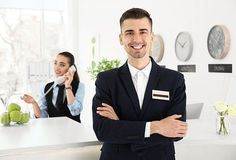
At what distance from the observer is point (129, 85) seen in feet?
5.75

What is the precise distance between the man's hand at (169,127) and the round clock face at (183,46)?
2.65m

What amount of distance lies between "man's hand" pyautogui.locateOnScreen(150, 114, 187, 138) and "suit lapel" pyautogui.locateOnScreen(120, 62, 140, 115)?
12cm

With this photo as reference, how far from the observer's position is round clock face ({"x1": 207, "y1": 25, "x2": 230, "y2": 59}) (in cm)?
367

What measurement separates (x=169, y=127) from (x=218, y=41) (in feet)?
7.71

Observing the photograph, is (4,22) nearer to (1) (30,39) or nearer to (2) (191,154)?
(1) (30,39)

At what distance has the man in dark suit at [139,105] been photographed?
1.70m

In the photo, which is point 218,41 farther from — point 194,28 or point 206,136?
point 206,136

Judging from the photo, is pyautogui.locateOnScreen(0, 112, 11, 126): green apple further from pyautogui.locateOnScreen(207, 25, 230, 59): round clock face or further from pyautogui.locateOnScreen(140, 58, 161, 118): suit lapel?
pyautogui.locateOnScreen(207, 25, 230, 59): round clock face

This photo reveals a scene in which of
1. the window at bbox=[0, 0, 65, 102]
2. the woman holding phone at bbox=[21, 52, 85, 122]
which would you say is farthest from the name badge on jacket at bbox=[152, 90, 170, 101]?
the window at bbox=[0, 0, 65, 102]

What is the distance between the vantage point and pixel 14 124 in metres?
2.70

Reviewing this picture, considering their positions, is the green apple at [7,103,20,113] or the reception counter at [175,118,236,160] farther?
the green apple at [7,103,20,113]

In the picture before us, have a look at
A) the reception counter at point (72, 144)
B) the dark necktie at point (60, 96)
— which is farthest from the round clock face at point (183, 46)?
the reception counter at point (72, 144)

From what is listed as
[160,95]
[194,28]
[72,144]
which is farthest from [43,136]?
[194,28]

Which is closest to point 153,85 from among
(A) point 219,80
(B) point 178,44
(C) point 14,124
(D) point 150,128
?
(D) point 150,128
